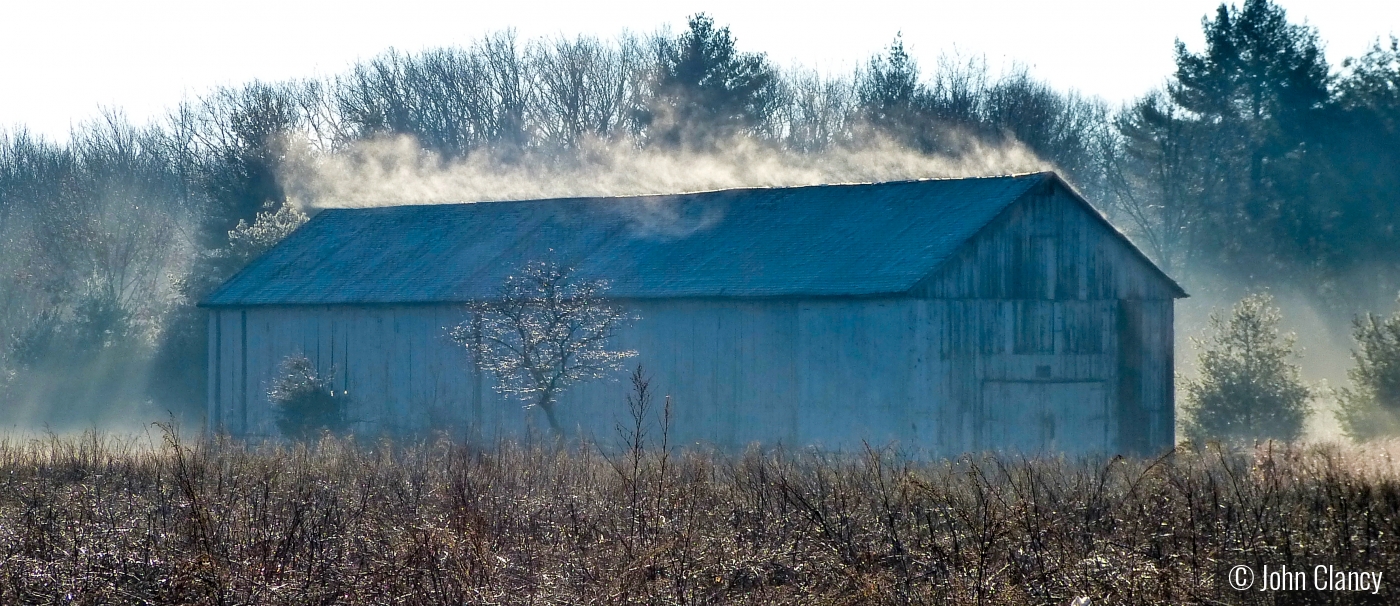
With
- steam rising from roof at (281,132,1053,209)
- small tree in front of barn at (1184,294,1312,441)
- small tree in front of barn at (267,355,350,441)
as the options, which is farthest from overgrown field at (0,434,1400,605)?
steam rising from roof at (281,132,1053,209)

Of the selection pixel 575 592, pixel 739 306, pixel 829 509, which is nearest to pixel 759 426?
pixel 739 306

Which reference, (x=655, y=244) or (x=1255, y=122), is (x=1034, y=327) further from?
(x=1255, y=122)

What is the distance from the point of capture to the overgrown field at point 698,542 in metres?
8.21

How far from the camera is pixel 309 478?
13477mm

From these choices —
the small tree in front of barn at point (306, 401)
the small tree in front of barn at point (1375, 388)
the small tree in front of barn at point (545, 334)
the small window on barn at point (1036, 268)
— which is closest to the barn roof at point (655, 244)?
the small tree in front of barn at point (545, 334)

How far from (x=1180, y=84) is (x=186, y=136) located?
35839 millimetres

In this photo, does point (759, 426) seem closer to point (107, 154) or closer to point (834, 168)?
point (834, 168)

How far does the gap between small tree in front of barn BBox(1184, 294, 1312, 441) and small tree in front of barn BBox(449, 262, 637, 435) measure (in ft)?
36.3

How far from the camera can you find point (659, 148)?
5038 cm

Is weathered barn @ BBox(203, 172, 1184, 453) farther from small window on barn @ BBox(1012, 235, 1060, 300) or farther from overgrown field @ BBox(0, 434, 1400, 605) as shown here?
overgrown field @ BBox(0, 434, 1400, 605)

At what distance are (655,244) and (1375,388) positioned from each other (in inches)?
483

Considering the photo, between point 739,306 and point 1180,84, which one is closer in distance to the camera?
point 739,306

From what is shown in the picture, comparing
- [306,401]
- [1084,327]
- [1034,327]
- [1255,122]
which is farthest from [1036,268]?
[1255,122]

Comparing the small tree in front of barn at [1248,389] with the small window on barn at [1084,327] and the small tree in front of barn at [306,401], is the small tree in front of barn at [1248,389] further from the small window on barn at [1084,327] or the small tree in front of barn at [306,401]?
the small tree in front of barn at [306,401]
